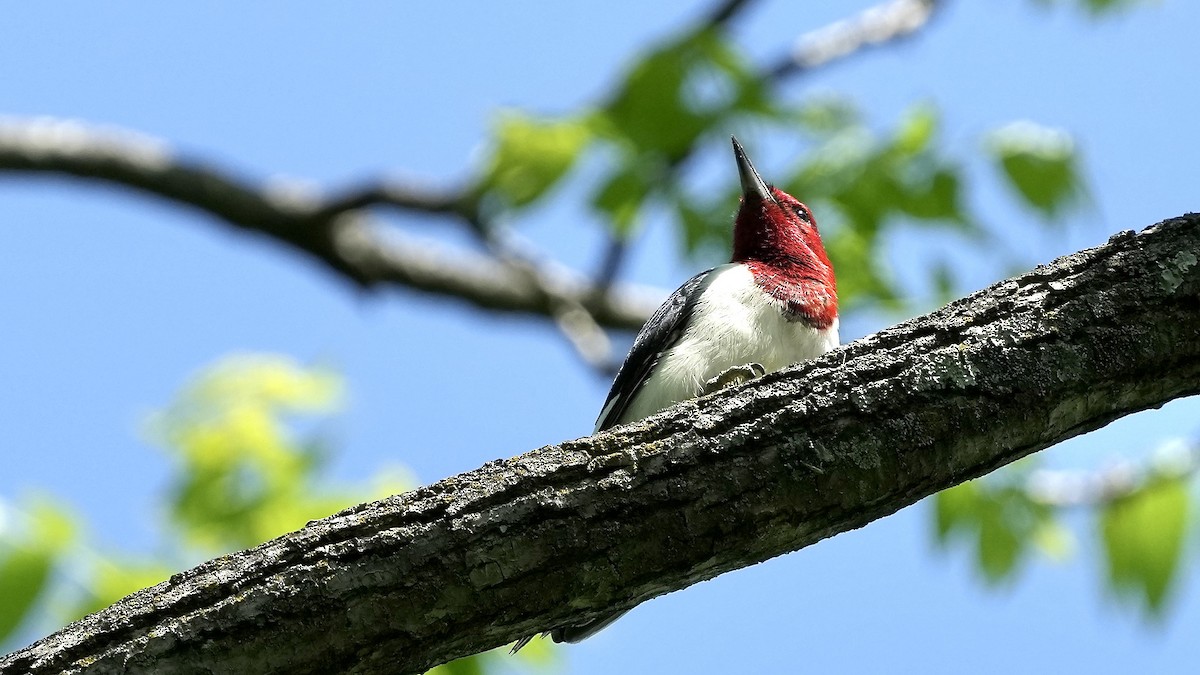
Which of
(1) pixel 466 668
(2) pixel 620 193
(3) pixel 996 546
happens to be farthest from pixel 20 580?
(3) pixel 996 546

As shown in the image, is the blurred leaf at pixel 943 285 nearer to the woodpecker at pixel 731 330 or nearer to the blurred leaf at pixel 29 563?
the woodpecker at pixel 731 330

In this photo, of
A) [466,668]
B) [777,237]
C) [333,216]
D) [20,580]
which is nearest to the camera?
[466,668]

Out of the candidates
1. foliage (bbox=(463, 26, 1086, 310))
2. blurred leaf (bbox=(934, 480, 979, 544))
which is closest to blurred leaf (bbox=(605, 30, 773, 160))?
foliage (bbox=(463, 26, 1086, 310))

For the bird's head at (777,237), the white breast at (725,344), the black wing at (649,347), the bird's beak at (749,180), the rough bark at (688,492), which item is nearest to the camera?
the rough bark at (688,492)

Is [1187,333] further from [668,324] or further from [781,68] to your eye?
[781,68]

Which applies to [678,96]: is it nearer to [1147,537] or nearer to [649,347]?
[649,347]

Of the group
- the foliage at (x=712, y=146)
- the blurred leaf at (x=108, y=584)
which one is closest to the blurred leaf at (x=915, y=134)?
the foliage at (x=712, y=146)

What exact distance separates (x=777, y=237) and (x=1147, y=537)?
2269mm

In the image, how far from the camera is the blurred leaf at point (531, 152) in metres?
5.55

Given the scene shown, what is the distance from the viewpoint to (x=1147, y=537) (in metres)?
5.81

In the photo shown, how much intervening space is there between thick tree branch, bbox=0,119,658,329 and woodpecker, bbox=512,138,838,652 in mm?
2445

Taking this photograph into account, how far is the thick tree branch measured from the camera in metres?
7.57

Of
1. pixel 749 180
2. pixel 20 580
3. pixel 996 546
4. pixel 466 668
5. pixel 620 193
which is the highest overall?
pixel 749 180

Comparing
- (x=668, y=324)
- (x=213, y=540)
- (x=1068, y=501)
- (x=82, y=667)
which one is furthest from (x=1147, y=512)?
(x=82, y=667)
